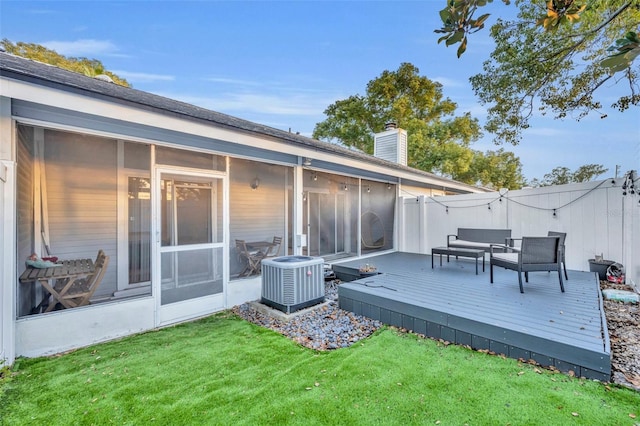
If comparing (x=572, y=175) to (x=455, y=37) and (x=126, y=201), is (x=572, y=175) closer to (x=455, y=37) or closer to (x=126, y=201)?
(x=455, y=37)

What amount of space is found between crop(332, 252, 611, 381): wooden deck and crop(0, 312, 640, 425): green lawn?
18cm

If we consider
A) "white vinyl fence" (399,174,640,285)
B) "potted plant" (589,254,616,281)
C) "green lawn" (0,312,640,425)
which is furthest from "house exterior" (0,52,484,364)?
"potted plant" (589,254,616,281)

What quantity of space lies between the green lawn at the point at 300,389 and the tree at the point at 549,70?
21.7 feet

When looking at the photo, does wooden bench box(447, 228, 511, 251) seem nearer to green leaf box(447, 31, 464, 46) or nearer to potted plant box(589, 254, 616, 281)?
potted plant box(589, 254, 616, 281)

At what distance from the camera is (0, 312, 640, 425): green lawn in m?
2.10

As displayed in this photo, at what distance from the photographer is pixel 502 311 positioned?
11.1 feet

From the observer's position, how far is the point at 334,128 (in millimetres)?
22172

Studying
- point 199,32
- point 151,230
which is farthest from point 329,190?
point 199,32

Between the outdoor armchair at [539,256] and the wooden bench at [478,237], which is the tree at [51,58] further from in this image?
the outdoor armchair at [539,256]

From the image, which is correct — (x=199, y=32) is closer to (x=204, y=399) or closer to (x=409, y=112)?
(x=204, y=399)

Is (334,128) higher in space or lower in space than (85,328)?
higher

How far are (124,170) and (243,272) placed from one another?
2.37m

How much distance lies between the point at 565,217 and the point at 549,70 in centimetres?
361

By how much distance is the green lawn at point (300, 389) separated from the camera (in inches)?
82.8
